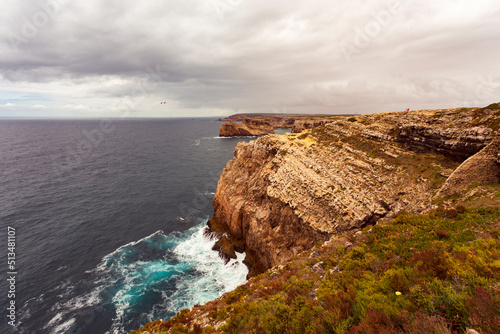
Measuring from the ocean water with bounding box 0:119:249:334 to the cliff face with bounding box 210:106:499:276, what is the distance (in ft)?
26.3

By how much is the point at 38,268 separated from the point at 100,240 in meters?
9.07

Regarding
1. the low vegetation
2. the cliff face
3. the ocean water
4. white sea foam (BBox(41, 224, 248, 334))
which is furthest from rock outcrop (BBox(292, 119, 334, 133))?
white sea foam (BBox(41, 224, 248, 334))

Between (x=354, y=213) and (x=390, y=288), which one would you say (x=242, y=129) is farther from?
(x=390, y=288)

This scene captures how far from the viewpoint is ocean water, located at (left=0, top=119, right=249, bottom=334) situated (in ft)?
92.2

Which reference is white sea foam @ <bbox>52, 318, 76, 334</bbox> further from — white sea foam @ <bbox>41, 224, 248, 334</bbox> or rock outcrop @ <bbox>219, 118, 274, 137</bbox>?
rock outcrop @ <bbox>219, 118, 274, 137</bbox>

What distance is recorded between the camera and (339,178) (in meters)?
29.9

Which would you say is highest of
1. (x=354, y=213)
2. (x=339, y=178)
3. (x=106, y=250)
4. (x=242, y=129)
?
(x=242, y=129)

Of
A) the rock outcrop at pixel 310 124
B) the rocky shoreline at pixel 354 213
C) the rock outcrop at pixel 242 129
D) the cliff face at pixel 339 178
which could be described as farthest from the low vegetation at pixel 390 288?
the rock outcrop at pixel 242 129

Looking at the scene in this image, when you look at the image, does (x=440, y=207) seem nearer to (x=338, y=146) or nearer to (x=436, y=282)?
(x=436, y=282)

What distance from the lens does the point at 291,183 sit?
33.2m

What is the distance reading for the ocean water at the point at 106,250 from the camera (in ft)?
92.2

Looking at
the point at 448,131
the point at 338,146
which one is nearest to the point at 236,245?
the point at 338,146

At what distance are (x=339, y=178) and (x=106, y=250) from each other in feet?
143

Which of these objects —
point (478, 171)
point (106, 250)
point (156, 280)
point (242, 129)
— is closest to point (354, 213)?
point (478, 171)
